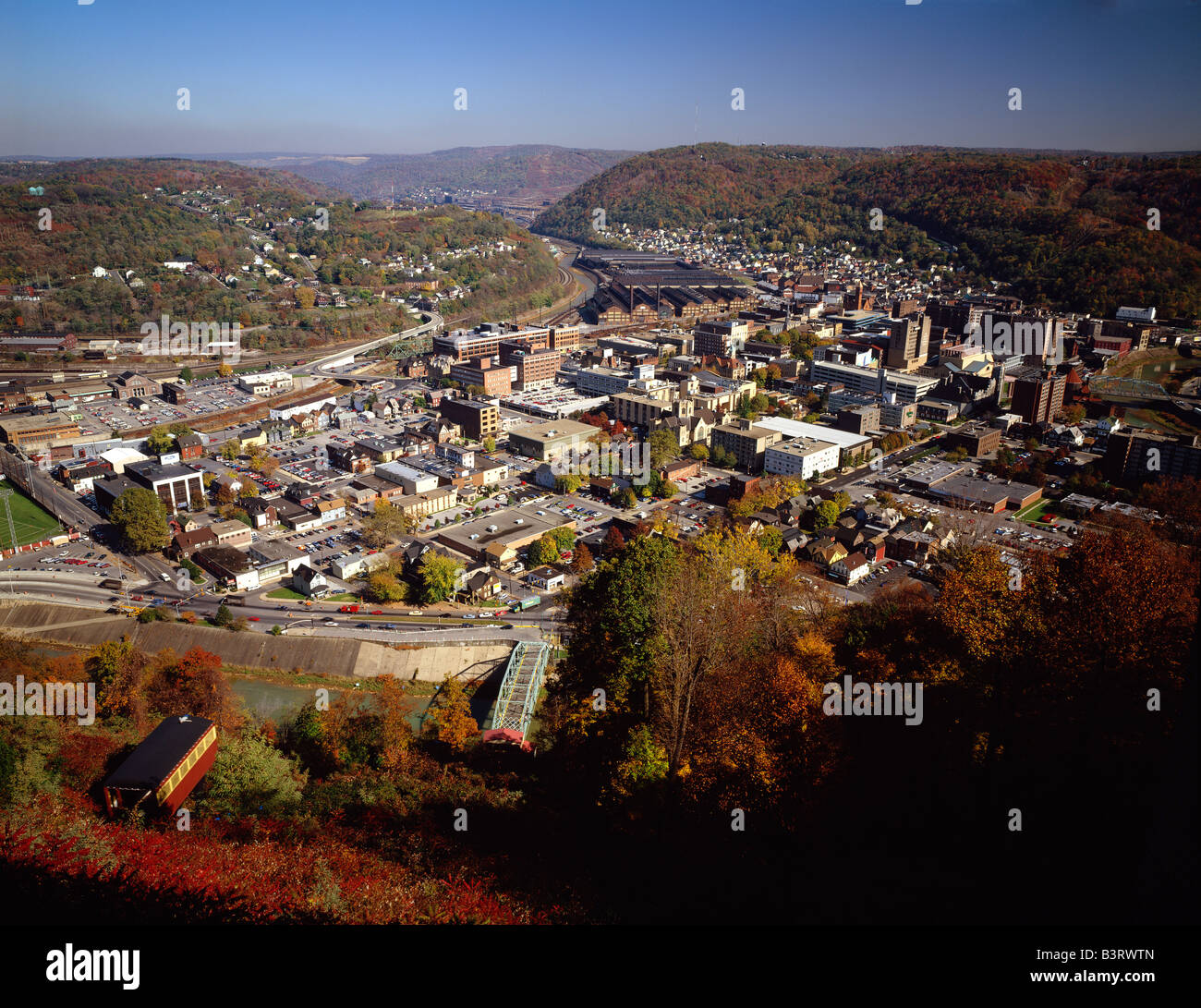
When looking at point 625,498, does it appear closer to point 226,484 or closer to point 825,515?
point 825,515

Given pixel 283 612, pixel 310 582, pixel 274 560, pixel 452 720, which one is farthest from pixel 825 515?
pixel 274 560

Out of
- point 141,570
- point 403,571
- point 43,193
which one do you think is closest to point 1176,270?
point 403,571

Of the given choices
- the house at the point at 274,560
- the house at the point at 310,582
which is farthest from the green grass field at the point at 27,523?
the house at the point at 310,582

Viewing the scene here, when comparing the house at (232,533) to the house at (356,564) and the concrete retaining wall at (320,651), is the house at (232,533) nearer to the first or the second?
the house at (356,564)

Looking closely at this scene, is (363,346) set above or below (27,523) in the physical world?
above

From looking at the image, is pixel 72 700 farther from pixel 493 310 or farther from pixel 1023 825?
pixel 493 310
